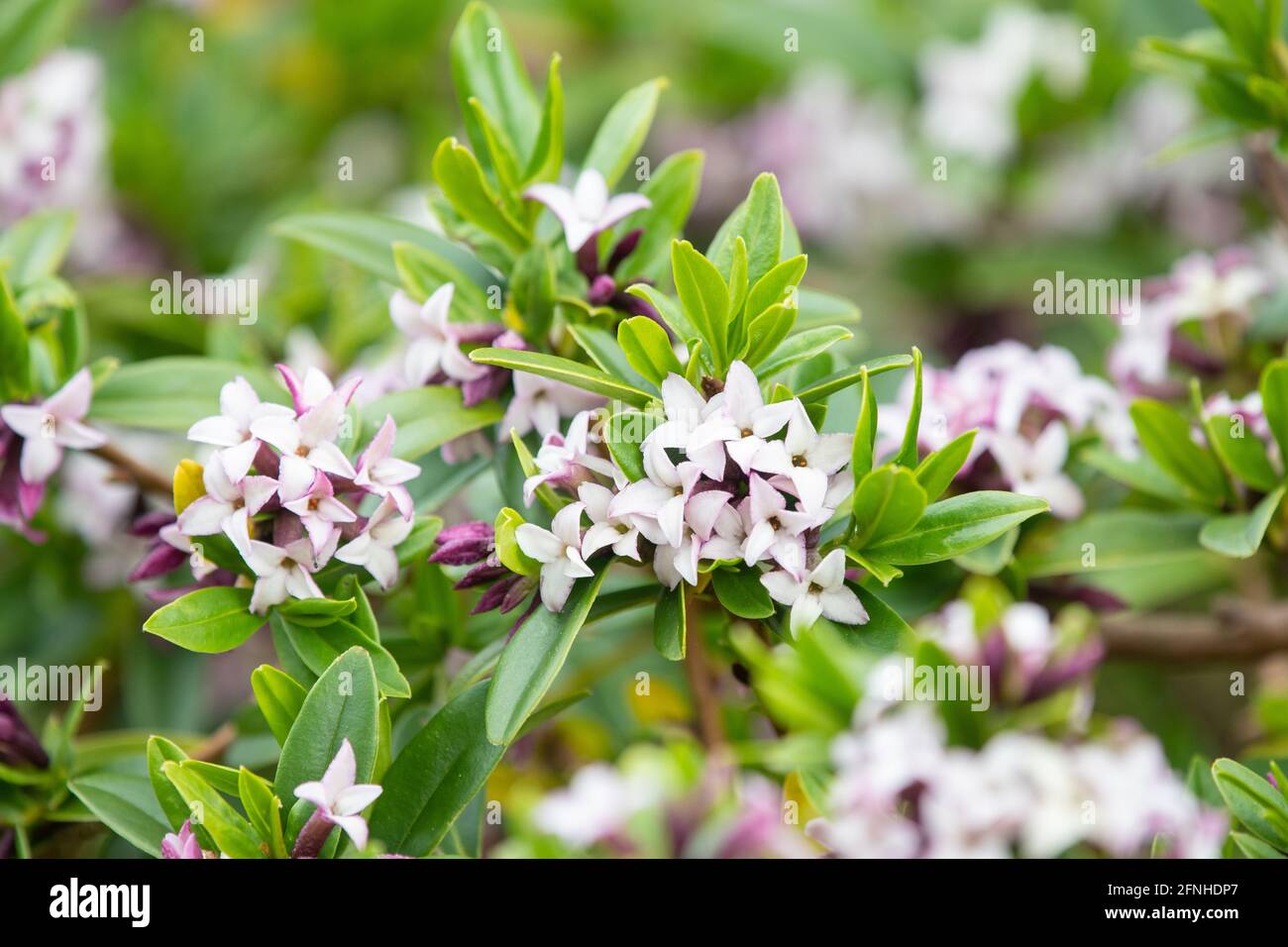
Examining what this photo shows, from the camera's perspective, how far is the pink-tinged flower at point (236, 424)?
1.00 metres

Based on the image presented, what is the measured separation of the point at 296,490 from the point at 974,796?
557 mm

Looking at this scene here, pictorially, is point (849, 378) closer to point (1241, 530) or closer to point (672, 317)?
point (672, 317)

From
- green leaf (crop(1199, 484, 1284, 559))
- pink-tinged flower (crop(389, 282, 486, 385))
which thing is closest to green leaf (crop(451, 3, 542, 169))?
pink-tinged flower (crop(389, 282, 486, 385))

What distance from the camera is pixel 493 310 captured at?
3.93ft

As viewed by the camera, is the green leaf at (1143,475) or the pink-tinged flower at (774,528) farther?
the green leaf at (1143,475)

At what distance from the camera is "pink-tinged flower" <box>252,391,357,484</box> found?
3.27 ft

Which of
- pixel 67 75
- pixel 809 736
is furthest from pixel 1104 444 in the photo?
pixel 67 75

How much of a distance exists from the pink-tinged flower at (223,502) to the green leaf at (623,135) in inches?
17.3

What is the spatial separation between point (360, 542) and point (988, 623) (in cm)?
51

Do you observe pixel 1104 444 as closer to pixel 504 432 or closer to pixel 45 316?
pixel 504 432

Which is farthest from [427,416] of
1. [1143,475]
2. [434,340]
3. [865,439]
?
[1143,475]

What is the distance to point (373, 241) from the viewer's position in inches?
50.1

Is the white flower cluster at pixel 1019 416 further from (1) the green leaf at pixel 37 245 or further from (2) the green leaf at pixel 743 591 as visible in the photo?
(1) the green leaf at pixel 37 245

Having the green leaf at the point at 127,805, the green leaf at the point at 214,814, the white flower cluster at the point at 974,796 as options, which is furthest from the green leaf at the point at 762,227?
the green leaf at the point at 127,805
